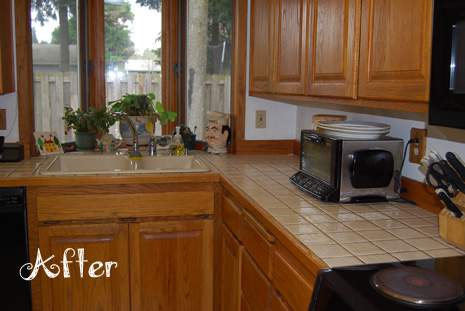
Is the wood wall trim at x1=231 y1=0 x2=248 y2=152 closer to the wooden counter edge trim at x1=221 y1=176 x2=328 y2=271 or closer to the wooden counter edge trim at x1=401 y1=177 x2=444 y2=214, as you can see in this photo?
the wooden counter edge trim at x1=221 y1=176 x2=328 y2=271

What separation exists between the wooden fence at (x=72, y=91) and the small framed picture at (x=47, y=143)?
163 millimetres

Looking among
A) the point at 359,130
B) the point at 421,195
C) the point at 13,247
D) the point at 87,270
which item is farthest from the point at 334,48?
the point at 13,247

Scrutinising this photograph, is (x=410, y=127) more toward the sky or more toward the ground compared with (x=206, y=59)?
more toward the ground

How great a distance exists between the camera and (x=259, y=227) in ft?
5.65

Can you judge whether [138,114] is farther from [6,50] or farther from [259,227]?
[259,227]

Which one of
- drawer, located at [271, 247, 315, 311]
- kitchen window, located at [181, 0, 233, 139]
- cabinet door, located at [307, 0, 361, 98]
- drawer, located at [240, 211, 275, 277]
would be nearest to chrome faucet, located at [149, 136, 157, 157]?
kitchen window, located at [181, 0, 233, 139]

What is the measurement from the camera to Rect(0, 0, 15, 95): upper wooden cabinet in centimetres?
237

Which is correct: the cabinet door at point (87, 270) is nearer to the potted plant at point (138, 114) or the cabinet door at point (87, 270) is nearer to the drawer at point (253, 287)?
the drawer at point (253, 287)

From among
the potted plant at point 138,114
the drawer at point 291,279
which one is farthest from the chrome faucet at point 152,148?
the drawer at point 291,279

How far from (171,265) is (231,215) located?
0.46 m

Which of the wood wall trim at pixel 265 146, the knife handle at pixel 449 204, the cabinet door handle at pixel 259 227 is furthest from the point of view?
the wood wall trim at pixel 265 146

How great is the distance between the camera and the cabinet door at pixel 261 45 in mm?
2496

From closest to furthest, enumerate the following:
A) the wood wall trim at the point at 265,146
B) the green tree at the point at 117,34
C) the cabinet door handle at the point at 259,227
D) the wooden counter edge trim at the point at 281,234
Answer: the wooden counter edge trim at the point at 281,234, the cabinet door handle at the point at 259,227, the wood wall trim at the point at 265,146, the green tree at the point at 117,34

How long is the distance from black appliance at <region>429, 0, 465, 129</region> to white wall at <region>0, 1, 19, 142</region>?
2.27 metres
